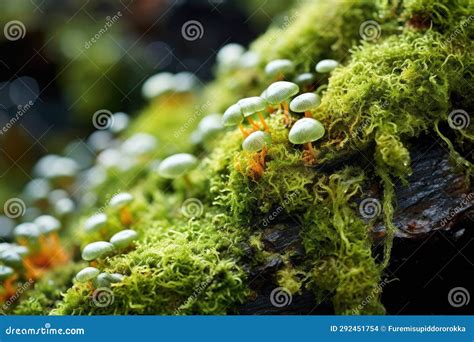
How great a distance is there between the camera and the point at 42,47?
417cm

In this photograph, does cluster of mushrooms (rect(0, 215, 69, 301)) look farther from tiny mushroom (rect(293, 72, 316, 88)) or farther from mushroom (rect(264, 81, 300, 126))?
tiny mushroom (rect(293, 72, 316, 88))

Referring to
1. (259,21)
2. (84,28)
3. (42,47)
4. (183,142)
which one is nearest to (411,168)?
(183,142)

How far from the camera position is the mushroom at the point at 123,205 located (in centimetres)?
227

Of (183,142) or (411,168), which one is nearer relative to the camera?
(411,168)

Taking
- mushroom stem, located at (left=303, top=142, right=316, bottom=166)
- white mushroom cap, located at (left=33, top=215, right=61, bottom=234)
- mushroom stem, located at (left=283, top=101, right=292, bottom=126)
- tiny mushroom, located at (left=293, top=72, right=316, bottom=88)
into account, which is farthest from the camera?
white mushroom cap, located at (left=33, top=215, right=61, bottom=234)

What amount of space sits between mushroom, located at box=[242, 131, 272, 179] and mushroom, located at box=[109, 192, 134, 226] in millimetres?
707

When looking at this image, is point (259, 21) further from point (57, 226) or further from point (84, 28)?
point (57, 226)

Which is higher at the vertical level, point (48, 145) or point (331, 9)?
point (331, 9)

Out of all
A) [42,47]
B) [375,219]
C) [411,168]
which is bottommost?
[375,219]

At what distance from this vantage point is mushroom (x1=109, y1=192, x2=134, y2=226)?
227cm

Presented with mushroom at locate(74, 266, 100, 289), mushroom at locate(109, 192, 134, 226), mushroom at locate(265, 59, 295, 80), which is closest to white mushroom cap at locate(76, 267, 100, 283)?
mushroom at locate(74, 266, 100, 289)

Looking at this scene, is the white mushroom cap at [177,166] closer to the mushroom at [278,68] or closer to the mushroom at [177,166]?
the mushroom at [177,166]

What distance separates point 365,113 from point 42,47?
3326 millimetres
